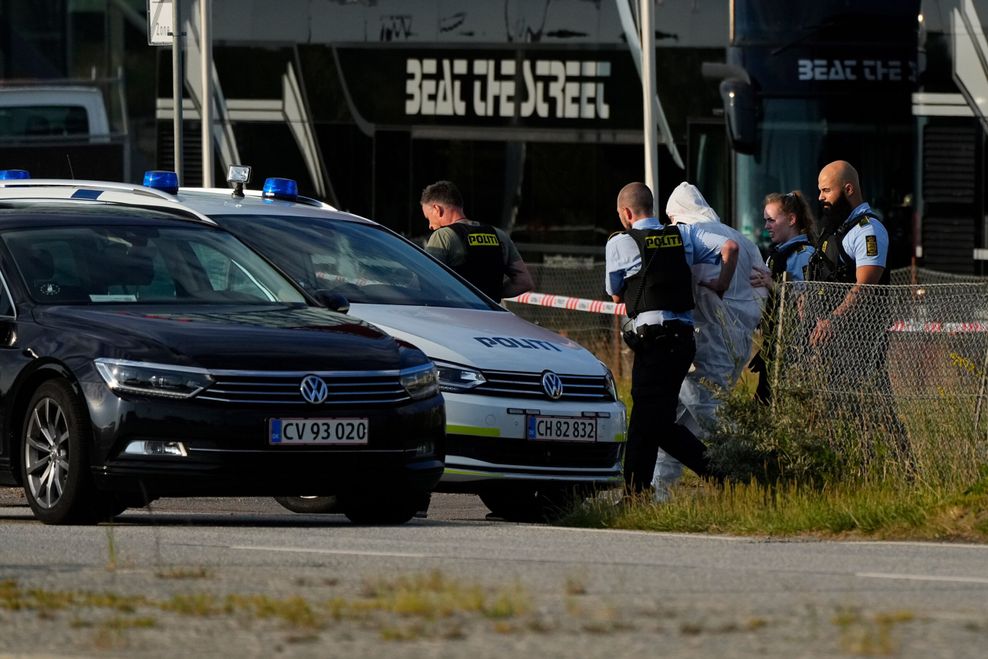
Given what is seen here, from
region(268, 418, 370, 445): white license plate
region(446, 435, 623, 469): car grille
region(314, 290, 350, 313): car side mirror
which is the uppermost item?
region(314, 290, 350, 313): car side mirror

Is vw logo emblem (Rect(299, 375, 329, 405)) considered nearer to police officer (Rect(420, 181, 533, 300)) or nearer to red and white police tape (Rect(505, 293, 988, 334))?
red and white police tape (Rect(505, 293, 988, 334))

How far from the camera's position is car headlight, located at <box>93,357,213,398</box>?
9234 mm

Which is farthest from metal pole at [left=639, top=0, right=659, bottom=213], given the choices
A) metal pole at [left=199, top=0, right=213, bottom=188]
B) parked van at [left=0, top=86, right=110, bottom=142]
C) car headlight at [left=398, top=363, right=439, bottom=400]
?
car headlight at [left=398, top=363, right=439, bottom=400]

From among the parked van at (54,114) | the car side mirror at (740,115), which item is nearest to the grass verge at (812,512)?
the car side mirror at (740,115)

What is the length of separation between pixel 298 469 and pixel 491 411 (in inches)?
55.1

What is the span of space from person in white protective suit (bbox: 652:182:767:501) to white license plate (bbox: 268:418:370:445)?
2.70 metres

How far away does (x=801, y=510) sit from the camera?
33.3 feet

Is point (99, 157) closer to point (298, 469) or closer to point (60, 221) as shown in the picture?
point (60, 221)

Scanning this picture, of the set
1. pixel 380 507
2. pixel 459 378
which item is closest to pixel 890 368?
pixel 459 378

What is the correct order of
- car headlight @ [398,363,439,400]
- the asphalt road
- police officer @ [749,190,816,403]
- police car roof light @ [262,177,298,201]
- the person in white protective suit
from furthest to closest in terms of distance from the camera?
police car roof light @ [262,177,298,201], police officer @ [749,190,816,403], the person in white protective suit, car headlight @ [398,363,439,400], the asphalt road

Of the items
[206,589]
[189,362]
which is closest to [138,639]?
[206,589]

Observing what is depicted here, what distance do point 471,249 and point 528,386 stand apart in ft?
8.31

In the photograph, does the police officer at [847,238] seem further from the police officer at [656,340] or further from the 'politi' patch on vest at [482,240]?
the 'politi' patch on vest at [482,240]

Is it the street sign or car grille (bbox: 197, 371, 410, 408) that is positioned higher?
the street sign
